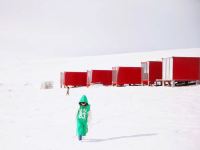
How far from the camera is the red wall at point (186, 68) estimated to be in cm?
1967

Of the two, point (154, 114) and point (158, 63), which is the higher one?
point (158, 63)

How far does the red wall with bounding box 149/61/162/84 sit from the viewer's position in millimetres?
22578

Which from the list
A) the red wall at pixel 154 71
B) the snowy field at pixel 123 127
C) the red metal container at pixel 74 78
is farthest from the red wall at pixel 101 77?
the snowy field at pixel 123 127

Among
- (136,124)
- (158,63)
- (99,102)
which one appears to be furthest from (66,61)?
(136,124)

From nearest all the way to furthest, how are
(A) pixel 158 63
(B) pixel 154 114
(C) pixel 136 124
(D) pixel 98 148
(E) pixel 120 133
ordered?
(D) pixel 98 148, (E) pixel 120 133, (C) pixel 136 124, (B) pixel 154 114, (A) pixel 158 63

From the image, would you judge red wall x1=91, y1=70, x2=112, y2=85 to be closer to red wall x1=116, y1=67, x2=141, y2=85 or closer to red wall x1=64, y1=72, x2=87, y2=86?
red wall x1=64, y1=72, x2=87, y2=86

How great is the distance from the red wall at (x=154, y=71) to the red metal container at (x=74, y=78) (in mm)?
9660

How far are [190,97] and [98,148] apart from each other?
326 inches

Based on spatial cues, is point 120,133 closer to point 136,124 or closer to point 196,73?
point 136,124

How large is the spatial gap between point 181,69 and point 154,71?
3.00 metres

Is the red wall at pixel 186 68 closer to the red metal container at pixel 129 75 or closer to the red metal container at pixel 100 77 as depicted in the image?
the red metal container at pixel 129 75

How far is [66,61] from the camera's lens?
89.1 metres

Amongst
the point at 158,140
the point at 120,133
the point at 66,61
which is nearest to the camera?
the point at 158,140

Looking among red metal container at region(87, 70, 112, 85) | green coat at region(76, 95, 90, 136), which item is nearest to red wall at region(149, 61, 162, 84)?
red metal container at region(87, 70, 112, 85)
